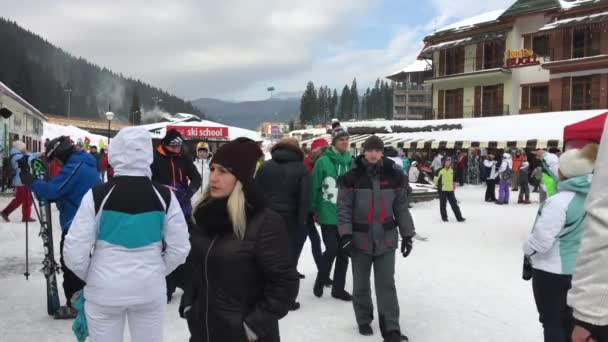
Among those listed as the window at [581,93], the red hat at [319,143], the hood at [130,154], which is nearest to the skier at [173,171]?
the red hat at [319,143]

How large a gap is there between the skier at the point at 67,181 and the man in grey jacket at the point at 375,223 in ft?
7.33

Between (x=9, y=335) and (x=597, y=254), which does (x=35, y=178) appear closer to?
(x=9, y=335)

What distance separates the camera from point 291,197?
532 cm

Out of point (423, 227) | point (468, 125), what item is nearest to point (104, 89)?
point (468, 125)

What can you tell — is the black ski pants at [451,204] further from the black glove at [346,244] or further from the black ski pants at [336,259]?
the black glove at [346,244]

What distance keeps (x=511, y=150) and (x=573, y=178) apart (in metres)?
26.7

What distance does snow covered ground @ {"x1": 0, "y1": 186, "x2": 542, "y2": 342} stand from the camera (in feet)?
15.0

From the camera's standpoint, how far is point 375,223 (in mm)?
4430

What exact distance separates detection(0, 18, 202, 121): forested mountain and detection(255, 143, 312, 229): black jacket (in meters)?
82.3

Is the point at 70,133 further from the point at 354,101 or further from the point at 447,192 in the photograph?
the point at 354,101

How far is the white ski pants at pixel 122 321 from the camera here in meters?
2.81

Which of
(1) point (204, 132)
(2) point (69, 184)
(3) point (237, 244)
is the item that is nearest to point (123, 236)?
(3) point (237, 244)

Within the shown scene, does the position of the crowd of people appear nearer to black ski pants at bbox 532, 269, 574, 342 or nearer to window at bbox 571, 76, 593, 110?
black ski pants at bbox 532, 269, 574, 342

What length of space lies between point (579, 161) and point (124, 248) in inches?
109
